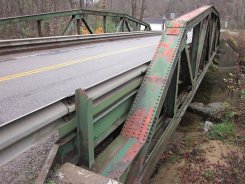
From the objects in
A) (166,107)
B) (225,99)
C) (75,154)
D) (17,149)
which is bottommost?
(225,99)

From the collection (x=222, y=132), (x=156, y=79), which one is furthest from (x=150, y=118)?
(x=222, y=132)

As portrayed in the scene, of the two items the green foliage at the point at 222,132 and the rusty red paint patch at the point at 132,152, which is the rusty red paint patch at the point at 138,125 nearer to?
the rusty red paint patch at the point at 132,152

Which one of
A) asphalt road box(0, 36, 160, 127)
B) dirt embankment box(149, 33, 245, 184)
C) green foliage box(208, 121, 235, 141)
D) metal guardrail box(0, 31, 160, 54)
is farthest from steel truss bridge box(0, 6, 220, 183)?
metal guardrail box(0, 31, 160, 54)

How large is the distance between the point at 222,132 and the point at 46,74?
5761mm

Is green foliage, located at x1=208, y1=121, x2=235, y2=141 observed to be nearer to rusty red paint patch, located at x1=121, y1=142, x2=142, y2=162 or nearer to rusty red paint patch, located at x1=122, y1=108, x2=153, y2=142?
rusty red paint patch, located at x1=122, y1=108, x2=153, y2=142

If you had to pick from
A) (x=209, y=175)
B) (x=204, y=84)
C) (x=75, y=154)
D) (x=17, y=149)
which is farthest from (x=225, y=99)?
(x=17, y=149)

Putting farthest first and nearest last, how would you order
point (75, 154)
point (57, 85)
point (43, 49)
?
1. point (43, 49)
2. point (57, 85)
3. point (75, 154)

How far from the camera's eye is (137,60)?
895 cm

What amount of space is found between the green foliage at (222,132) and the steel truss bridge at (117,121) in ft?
8.00

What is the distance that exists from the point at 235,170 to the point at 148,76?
3426mm

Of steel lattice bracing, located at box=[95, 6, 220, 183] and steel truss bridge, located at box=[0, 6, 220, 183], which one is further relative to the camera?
steel lattice bracing, located at box=[95, 6, 220, 183]

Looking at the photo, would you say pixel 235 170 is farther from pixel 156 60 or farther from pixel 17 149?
pixel 17 149

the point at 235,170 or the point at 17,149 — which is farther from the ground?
the point at 17,149

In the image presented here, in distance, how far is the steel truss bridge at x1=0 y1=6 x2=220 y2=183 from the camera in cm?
298
